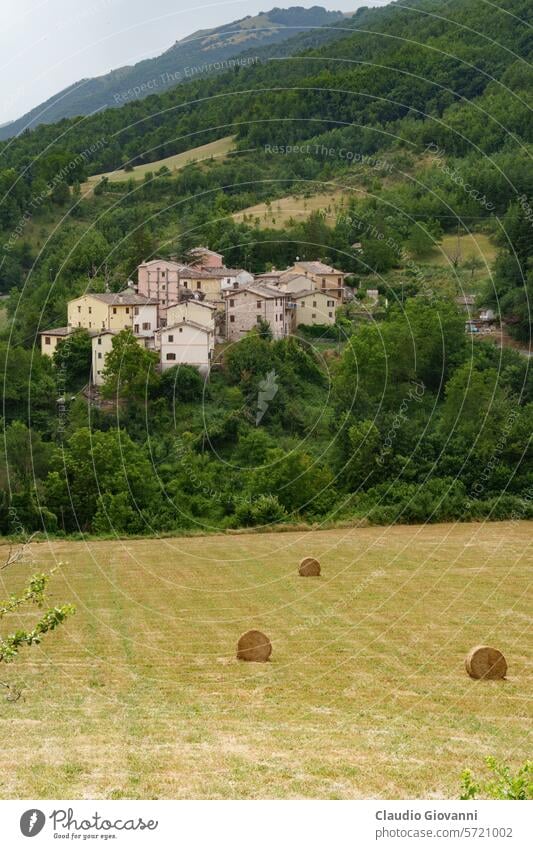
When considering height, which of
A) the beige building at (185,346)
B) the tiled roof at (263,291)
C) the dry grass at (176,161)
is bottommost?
the beige building at (185,346)

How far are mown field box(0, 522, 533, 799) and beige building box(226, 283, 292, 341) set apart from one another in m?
28.5

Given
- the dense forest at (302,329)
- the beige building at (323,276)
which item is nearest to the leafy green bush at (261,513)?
the dense forest at (302,329)

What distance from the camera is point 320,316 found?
224 ft

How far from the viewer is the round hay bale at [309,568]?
111ft

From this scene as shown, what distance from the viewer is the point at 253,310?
212ft

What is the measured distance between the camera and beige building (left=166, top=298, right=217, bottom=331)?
201 feet

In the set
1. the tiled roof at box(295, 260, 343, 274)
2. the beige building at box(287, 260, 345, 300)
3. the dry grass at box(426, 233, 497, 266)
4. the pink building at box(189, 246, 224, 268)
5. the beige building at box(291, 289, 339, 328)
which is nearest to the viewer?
the beige building at box(291, 289, 339, 328)

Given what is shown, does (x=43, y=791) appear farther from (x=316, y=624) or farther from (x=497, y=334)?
(x=497, y=334)

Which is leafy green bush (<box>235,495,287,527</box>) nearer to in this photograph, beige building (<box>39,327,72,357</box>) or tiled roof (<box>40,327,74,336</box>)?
tiled roof (<box>40,327,74,336</box>)

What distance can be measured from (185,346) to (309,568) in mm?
27958

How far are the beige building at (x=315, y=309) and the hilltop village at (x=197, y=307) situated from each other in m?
0.05

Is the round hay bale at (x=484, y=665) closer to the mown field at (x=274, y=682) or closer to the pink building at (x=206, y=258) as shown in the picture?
the mown field at (x=274, y=682)

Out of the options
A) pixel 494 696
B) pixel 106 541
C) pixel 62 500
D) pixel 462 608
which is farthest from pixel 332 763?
pixel 62 500

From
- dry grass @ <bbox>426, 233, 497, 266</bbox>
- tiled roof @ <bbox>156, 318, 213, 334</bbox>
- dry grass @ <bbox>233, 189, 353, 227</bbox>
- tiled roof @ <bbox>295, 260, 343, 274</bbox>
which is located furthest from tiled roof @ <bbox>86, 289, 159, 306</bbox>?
dry grass @ <bbox>233, 189, 353, 227</bbox>
